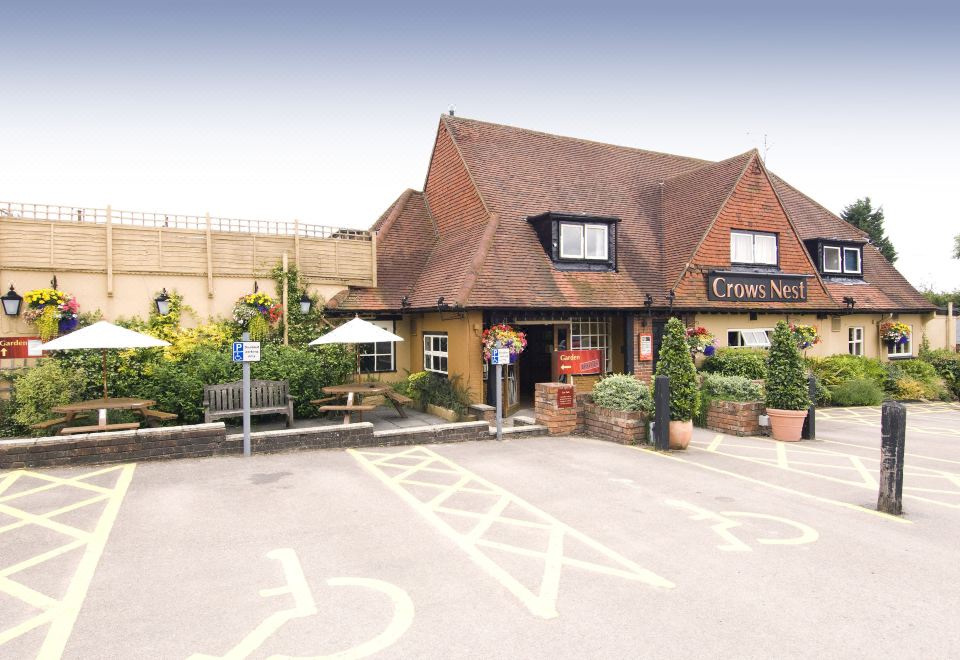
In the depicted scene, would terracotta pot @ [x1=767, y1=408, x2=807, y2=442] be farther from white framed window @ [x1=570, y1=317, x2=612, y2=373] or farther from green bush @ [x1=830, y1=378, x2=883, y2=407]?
green bush @ [x1=830, y1=378, x2=883, y2=407]

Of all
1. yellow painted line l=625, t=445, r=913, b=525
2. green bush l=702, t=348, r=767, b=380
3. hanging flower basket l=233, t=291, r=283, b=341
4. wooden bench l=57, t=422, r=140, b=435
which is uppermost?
hanging flower basket l=233, t=291, r=283, b=341

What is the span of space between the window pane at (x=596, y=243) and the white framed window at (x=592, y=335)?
197 cm

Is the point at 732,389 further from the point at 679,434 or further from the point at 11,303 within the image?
the point at 11,303

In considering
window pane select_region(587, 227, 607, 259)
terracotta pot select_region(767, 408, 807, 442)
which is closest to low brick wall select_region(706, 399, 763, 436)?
terracotta pot select_region(767, 408, 807, 442)

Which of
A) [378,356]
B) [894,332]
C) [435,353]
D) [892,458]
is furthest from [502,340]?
[894,332]

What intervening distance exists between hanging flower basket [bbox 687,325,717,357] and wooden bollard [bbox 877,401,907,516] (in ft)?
31.5

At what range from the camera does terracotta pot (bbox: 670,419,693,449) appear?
10.5 m

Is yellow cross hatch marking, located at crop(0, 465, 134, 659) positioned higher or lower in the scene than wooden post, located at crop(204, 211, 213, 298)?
Result: lower

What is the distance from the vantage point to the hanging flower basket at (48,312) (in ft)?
41.3

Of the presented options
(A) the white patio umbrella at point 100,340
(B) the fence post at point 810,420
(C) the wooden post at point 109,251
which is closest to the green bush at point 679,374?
(B) the fence post at point 810,420

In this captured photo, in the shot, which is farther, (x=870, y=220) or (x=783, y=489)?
(x=870, y=220)

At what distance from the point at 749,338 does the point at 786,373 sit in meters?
Result: 7.16

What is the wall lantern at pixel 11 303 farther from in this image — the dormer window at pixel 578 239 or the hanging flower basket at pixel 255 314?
the dormer window at pixel 578 239

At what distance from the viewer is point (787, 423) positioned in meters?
11.8
